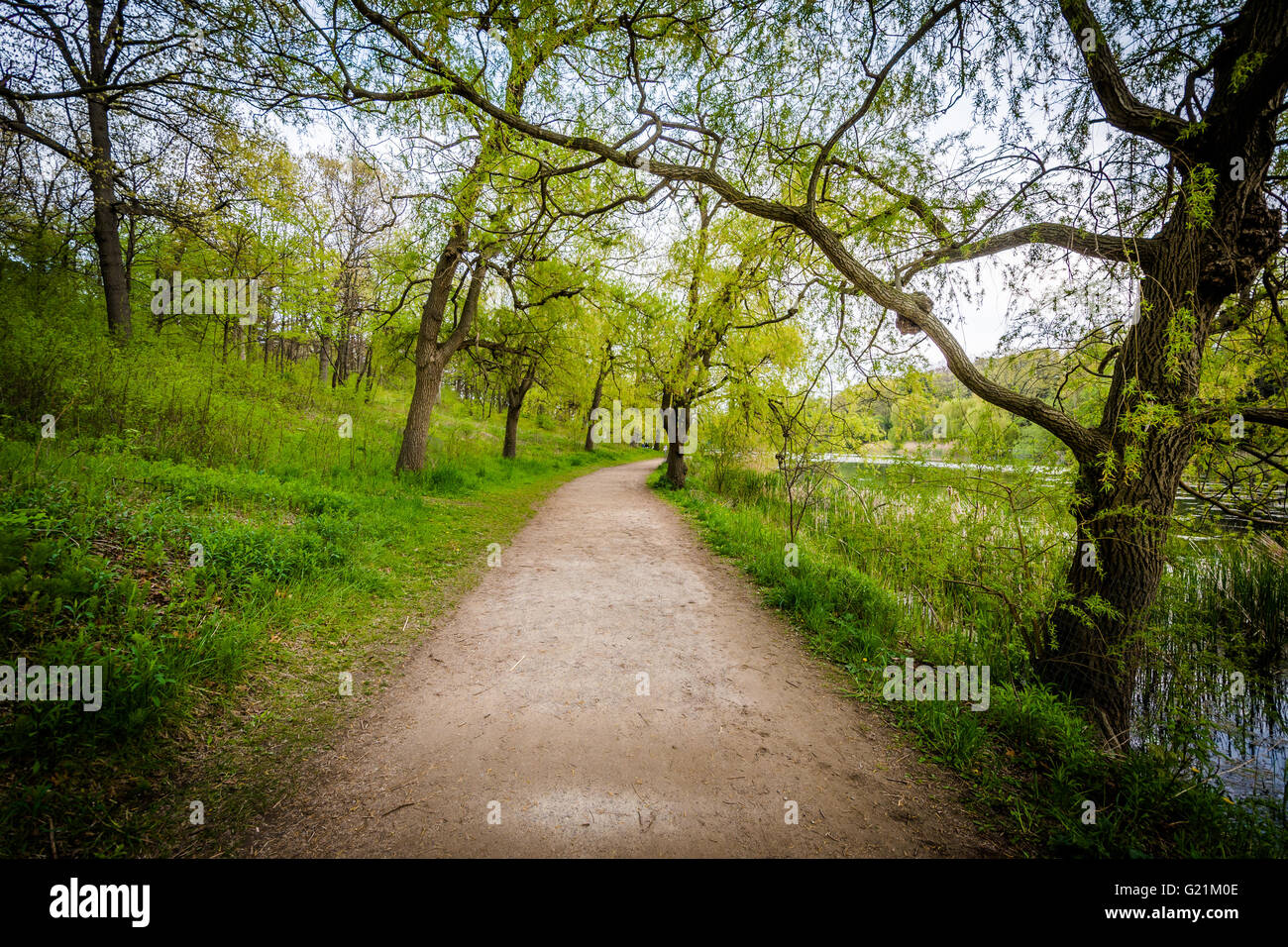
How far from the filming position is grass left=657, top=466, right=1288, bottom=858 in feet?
8.07

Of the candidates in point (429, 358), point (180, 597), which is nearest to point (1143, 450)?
point (180, 597)

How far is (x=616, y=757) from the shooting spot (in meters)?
2.87

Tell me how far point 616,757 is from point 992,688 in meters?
3.23

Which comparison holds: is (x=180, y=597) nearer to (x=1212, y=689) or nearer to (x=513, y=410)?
(x=1212, y=689)

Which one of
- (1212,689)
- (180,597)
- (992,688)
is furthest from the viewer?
(1212,689)

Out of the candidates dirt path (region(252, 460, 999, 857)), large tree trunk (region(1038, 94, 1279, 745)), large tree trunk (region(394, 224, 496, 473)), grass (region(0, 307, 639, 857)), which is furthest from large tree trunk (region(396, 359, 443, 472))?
large tree trunk (region(1038, 94, 1279, 745))

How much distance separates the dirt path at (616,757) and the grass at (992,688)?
36 cm

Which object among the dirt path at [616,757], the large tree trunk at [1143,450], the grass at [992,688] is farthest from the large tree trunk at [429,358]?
the large tree trunk at [1143,450]

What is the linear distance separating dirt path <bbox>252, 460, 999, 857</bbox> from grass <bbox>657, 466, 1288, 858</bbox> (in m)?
0.36

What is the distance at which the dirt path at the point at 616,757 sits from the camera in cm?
230

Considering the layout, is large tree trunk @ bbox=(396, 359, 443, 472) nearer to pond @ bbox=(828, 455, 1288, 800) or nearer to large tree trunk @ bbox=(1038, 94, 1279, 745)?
pond @ bbox=(828, 455, 1288, 800)

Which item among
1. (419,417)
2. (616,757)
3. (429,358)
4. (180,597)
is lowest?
(616,757)

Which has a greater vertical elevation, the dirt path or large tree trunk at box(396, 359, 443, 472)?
large tree trunk at box(396, 359, 443, 472)
